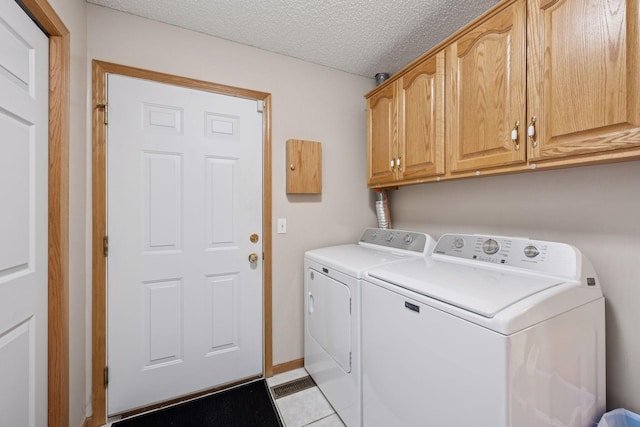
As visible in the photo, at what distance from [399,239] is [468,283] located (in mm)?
811

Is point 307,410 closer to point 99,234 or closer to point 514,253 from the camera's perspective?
point 514,253

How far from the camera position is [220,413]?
1.62 metres

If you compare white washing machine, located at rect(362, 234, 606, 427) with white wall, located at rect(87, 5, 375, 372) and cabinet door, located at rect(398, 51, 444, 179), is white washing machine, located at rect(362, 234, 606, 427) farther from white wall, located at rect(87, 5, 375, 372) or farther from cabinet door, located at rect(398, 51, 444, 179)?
white wall, located at rect(87, 5, 375, 372)

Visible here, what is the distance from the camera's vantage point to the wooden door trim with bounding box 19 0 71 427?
3.90 feet

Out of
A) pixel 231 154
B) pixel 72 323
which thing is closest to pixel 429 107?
pixel 231 154

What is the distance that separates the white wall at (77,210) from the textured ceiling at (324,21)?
1.01 ft

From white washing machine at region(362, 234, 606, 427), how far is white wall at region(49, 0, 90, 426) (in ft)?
4.91

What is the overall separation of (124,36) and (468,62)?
1.97m

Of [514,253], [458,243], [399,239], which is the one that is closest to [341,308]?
[399,239]

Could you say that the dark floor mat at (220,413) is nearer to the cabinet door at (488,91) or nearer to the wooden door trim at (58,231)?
the wooden door trim at (58,231)

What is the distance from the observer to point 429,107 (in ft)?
5.04

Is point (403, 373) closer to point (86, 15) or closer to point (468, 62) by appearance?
point (468, 62)

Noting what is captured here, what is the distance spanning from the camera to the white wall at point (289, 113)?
63.2 inches

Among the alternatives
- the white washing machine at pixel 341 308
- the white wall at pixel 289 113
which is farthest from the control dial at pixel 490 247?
the white wall at pixel 289 113
